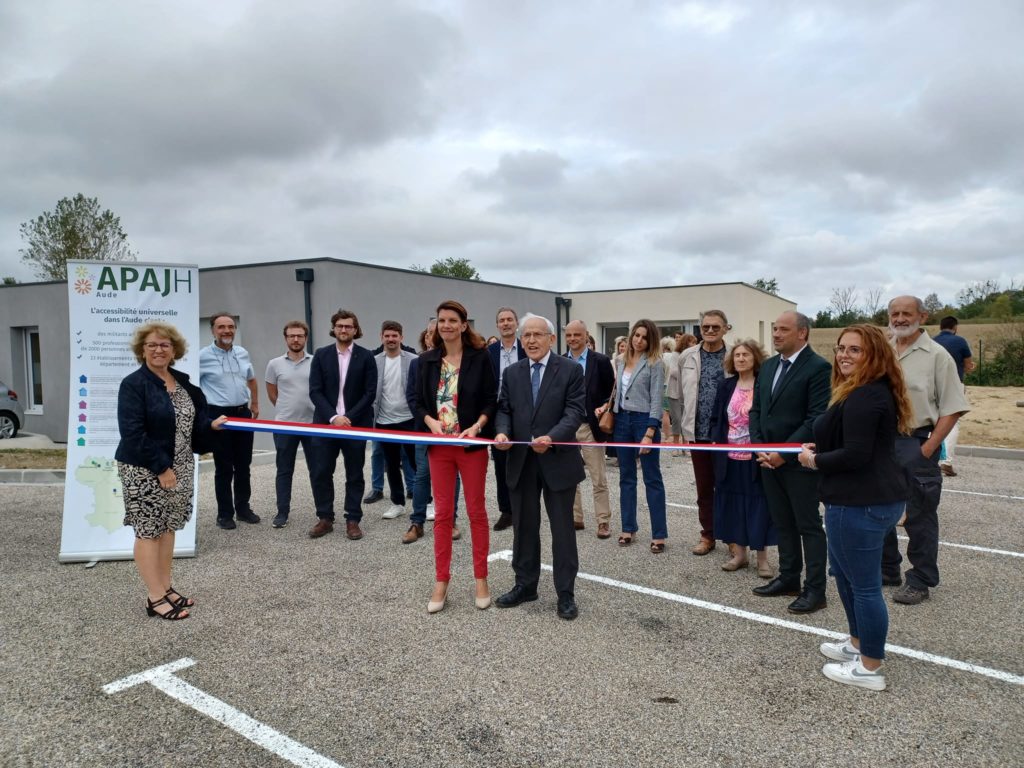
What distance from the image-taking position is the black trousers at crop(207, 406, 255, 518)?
256 inches

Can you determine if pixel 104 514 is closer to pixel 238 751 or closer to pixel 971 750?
pixel 238 751

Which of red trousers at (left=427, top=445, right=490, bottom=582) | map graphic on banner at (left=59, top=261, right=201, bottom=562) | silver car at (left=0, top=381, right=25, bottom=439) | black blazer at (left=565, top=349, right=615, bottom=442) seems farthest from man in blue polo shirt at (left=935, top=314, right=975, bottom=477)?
silver car at (left=0, top=381, right=25, bottom=439)

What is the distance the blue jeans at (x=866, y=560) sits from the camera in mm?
3174

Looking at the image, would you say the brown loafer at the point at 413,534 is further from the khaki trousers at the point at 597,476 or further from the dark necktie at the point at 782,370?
the dark necktie at the point at 782,370

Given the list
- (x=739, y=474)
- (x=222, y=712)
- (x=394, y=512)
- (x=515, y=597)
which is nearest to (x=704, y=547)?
(x=739, y=474)

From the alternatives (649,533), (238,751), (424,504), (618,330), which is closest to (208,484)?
(424,504)

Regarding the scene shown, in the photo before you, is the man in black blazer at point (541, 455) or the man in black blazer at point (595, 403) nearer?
the man in black blazer at point (541, 455)

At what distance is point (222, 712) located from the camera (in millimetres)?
3109

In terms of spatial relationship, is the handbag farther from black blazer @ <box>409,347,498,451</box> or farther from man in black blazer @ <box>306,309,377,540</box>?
man in black blazer @ <box>306,309,377,540</box>

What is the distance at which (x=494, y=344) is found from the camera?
22.8ft

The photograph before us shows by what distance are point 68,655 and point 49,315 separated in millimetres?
15600

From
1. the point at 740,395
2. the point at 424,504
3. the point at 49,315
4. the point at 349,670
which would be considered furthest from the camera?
the point at 49,315

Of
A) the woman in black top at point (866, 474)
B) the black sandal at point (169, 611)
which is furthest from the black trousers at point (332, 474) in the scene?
the woman in black top at point (866, 474)

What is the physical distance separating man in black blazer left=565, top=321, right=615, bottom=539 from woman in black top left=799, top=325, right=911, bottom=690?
291 centimetres
